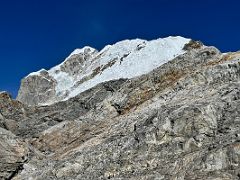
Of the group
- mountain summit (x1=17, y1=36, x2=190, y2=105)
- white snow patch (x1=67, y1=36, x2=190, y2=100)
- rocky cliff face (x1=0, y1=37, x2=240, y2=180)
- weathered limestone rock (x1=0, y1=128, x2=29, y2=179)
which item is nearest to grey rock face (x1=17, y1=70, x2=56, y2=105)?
mountain summit (x1=17, y1=36, x2=190, y2=105)

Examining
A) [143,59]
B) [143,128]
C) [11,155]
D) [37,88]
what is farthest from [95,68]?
[143,128]

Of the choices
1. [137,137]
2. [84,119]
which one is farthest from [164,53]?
[137,137]

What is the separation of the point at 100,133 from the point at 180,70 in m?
11.6

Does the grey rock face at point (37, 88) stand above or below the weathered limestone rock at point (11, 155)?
above

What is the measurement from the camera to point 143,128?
36156mm

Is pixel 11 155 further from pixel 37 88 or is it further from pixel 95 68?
pixel 37 88

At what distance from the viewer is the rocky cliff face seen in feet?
99.9

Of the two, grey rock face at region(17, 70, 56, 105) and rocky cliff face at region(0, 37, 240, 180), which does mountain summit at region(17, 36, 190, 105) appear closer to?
grey rock face at region(17, 70, 56, 105)

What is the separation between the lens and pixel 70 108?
181 ft

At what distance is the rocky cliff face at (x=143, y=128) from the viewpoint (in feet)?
99.9

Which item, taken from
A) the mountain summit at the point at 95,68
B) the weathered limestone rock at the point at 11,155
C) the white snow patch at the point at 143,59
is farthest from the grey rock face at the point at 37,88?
the weathered limestone rock at the point at 11,155

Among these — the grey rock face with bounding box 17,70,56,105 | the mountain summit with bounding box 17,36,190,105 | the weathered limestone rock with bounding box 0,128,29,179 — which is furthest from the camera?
the grey rock face with bounding box 17,70,56,105

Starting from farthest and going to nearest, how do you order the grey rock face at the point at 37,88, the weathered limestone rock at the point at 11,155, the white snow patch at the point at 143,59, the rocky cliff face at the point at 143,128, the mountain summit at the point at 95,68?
the grey rock face at the point at 37,88, the mountain summit at the point at 95,68, the white snow patch at the point at 143,59, the weathered limestone rock at the point at 11,155, the rocky cliff face at the point at 143,128

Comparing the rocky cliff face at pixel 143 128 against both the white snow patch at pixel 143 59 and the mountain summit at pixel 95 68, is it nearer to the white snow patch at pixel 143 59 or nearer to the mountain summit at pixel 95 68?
the white snow patch at pixel 143 59
